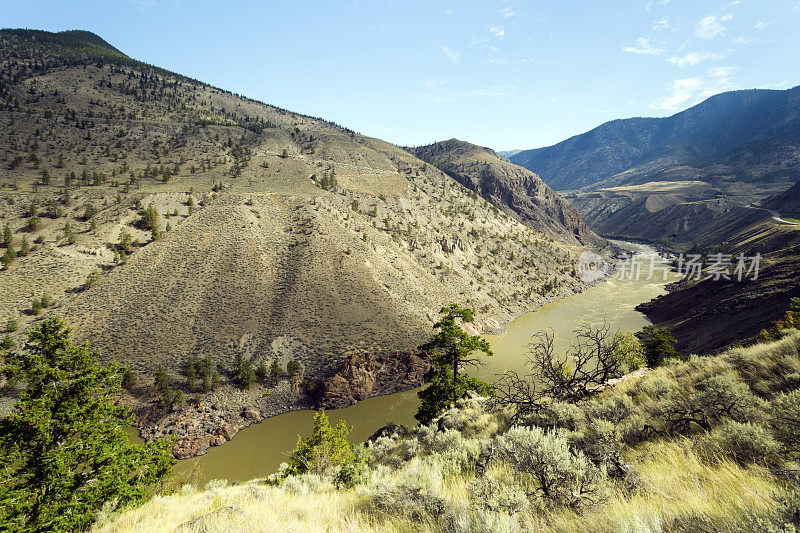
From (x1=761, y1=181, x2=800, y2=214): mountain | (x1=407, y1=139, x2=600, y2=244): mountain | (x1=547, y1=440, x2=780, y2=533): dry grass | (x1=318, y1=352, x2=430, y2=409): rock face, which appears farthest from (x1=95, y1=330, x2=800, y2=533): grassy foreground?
(x1=761, y1=181, x2=800, y2=214): mountain

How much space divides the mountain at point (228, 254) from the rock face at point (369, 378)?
0.39 feet

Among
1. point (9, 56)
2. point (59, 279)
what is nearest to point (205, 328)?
point (59, 279)

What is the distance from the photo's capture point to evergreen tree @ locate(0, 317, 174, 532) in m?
8.08

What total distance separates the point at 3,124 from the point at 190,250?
1872 inches

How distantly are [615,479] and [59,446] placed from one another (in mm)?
14242

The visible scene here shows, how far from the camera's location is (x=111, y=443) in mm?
9992

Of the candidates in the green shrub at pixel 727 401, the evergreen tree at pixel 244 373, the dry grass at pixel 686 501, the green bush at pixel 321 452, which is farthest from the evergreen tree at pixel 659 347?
the evergreen tree at pixel 244 373

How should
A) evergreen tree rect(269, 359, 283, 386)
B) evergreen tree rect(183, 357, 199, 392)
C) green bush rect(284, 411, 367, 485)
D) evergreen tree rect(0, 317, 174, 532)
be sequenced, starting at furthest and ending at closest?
evergreen tree rect(269, 359, 283, 386) < evergreen tree rect(183, 357, 199, 392) < green bush rect(284, 411, 367, 485) < evergreen tree rect(0, 317, 174, 532)

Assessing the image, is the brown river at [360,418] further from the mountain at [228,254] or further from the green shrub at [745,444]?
the green shrub at [745,444]

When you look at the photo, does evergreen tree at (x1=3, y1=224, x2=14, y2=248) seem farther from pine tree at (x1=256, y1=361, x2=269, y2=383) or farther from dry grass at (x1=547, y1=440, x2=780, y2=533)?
dry grass at (x1=547, y1=440, x2=780, y2=533)

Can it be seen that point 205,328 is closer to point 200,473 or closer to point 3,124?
point 200,473

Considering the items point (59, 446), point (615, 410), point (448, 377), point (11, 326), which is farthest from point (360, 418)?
point (11, 326)

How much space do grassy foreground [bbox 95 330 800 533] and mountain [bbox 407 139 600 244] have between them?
95204mm

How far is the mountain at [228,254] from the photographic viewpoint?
26844mm
